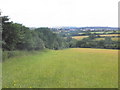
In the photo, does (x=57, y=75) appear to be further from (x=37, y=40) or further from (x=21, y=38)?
(x=37, y=40)

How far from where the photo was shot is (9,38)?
22281mm

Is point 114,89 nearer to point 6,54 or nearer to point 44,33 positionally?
point 6,54

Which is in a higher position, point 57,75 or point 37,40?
point 37,40

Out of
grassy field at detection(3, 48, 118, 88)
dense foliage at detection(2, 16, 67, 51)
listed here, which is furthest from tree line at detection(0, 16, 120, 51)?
grassy field at detection(3, 48, 118, 88)

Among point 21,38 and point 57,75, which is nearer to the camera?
point 57,75

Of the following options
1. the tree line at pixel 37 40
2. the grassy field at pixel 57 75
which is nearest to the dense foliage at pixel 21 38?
the tree line at pixel 37 40

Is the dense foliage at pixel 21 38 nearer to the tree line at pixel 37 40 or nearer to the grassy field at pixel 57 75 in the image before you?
the tree line at pixel 37 40

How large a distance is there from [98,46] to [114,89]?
47.1m

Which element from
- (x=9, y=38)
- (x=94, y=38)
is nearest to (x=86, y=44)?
(x=94, y=38)

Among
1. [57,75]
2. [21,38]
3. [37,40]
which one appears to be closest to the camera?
[57,75]

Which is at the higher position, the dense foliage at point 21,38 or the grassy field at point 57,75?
the dense foliage at point 21,38

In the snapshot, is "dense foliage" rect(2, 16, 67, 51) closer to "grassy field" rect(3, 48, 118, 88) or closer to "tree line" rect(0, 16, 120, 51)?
"tree line" rect(0, 16, 120, 51)

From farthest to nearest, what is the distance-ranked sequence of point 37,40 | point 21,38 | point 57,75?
point 37,40 < point 21,38 < point 57,75

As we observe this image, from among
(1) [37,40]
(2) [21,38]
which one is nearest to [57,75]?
(2) [21,38]
